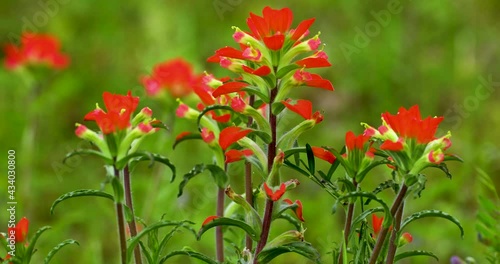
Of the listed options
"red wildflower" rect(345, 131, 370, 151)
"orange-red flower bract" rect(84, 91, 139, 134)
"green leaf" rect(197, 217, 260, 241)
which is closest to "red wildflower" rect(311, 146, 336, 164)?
"red wildflower" rect(345, 131, 370, 151)

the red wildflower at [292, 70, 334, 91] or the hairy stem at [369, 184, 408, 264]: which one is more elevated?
the red wildflower at [292, 70, 334, 91]

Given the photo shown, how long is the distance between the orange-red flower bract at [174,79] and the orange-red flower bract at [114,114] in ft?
3.61

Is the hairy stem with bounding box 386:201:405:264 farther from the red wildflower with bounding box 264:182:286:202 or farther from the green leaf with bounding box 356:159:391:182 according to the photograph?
the red wildflower with bounding box 264:182:286:202

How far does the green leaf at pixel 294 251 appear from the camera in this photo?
3.31 feet

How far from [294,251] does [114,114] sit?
11.7 inches

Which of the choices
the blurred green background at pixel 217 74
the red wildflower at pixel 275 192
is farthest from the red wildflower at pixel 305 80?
the blurred green background at pixel 217 74

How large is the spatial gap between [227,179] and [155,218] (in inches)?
43.9

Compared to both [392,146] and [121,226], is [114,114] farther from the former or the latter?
[392,146]

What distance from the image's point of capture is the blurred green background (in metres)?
2.59

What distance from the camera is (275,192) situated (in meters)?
1.00

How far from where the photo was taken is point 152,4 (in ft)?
12.0

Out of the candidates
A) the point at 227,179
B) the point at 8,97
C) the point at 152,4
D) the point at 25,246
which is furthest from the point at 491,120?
the point at 25,246

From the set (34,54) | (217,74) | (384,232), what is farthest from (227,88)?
(217,74)

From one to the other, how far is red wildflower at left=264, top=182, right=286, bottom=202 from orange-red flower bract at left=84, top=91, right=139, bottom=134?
20cm
